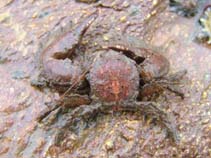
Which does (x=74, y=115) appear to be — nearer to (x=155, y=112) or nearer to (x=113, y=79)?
(x=113, y=79)

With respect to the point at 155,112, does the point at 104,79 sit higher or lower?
higher

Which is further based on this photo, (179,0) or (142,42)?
(179,0)

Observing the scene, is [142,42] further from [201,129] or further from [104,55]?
[201,129]

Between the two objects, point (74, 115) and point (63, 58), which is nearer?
point (74, 115)

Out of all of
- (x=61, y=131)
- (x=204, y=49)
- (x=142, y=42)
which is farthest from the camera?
(x=204, y=49)

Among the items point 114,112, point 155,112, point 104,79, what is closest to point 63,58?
point 104,79

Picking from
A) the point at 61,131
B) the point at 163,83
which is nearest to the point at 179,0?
the point at 163,83
